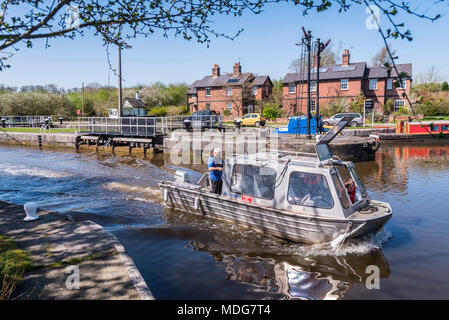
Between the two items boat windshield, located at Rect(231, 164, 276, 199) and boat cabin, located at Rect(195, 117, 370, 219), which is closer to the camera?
boat cabin, located at Rect(195, 117, 370, 219)

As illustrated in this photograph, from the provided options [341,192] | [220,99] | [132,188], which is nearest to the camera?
[341,192]

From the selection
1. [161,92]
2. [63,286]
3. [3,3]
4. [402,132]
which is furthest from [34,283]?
[161,92]

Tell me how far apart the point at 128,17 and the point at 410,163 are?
1904 centimetres

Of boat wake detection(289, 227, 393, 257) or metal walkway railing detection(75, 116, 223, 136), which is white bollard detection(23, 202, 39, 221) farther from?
metal walkway railing detection(75, 116, 223, 136)

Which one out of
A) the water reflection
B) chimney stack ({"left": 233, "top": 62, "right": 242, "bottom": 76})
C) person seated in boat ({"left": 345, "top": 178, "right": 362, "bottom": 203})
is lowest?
the water reflection

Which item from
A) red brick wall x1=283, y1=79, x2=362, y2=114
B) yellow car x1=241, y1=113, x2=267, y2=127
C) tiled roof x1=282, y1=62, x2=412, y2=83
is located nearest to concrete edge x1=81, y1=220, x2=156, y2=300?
yellow car x1=241, y1=113, x2=267, y2=127

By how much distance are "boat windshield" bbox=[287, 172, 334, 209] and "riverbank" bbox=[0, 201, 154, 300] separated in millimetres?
4073

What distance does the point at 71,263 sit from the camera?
Result: 5.97 metres

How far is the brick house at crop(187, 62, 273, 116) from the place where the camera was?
162 feet

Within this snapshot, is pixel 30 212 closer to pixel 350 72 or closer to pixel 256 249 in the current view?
pixel 256 249

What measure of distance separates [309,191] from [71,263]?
5.26 metres

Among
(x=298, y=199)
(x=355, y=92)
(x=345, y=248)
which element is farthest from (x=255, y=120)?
(x=345, y=248)

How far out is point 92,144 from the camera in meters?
29.8
